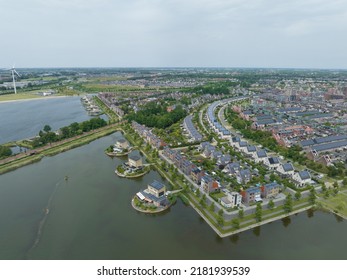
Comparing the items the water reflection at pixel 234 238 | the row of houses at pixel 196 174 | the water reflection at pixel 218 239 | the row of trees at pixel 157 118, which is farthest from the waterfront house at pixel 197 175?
the row of trees at pixel 157 118

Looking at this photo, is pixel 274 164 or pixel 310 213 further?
pixel 274 164

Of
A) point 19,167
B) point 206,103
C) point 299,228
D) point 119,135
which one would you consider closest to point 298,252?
point 299,228

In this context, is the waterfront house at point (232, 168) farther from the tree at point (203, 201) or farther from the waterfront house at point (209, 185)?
the tree at point (203, 201)

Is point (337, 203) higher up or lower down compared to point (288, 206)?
lower down

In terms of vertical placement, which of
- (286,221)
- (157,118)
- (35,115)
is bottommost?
(35,115)

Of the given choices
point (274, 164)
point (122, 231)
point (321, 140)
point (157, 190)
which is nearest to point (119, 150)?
point (157, 190)

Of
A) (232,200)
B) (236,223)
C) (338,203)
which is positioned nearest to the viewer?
(236,223)

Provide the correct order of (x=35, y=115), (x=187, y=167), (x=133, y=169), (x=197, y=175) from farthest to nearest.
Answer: (x=35, y=115) → (x=133, y=169) → (x=187, y=167) → (x=197, y=175)

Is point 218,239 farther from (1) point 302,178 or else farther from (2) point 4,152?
(2) point 4,152
